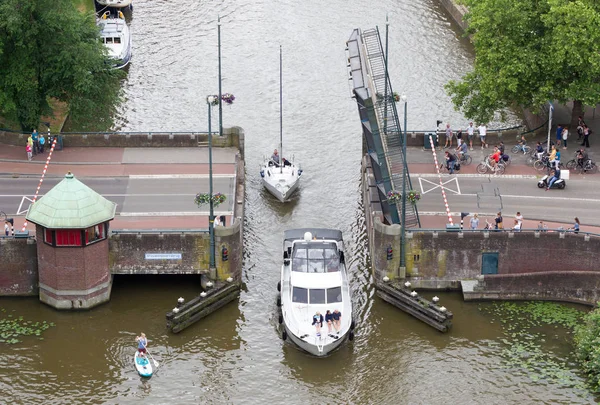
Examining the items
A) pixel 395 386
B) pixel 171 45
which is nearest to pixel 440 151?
pixel 395 386

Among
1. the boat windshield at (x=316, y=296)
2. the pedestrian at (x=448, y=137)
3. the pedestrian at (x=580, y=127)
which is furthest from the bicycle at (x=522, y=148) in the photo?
the boat windshield at (x=316, y=296)

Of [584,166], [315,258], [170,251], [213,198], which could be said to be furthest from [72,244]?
[584,166]

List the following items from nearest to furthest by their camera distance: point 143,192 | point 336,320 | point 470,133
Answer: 1. point 336,320
2. point 143,192
3. point 470,133

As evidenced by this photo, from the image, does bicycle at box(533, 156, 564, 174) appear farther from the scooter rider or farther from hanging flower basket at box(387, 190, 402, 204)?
hanging flower basket at box(387, 190, 402, 204)

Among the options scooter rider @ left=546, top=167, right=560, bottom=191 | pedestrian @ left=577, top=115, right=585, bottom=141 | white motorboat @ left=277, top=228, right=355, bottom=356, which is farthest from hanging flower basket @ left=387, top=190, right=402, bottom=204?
pedestrian @ left=577, top=115, right=585, bottom=141

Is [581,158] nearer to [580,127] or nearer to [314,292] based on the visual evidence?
[580,127]

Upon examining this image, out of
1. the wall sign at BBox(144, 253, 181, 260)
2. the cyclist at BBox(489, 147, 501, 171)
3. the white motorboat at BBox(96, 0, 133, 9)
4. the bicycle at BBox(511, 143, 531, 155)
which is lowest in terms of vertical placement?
the wall sign at BBox(144, 253, 181, 260)

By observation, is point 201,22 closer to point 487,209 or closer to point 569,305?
point 487,209
